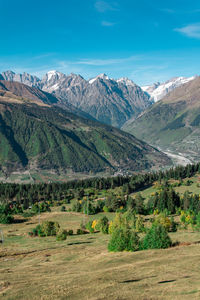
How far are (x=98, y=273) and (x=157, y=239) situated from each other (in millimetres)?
27878

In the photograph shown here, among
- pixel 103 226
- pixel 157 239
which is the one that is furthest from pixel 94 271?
pixel 103 226

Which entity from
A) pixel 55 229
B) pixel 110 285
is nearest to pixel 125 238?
pixel 110 285

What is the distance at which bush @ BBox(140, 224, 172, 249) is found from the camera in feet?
252

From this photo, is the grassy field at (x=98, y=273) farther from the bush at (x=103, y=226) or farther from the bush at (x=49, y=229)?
the bush at (x=49, y=229)

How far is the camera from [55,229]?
124m

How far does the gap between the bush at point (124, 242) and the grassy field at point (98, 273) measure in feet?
13.9

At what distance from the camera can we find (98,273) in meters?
54.8

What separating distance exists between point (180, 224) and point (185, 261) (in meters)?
70.5

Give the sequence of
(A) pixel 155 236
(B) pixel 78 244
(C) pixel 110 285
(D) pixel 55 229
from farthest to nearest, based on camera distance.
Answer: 1. (D) pixel 55 229
2. (B) pixel 78 244
3. (A) pixel 155 236
4. (C) pixel 110 285

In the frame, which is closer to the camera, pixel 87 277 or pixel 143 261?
pixel 87 277

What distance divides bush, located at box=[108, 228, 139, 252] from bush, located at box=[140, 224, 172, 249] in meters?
2.90

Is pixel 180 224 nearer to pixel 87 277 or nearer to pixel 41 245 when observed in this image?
pixel 41 245

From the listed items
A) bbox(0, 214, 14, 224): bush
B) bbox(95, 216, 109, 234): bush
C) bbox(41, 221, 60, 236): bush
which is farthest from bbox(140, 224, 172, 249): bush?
bbox(0, 214, 14, 224): bush

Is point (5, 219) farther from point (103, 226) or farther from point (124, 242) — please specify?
point (124, 242)
